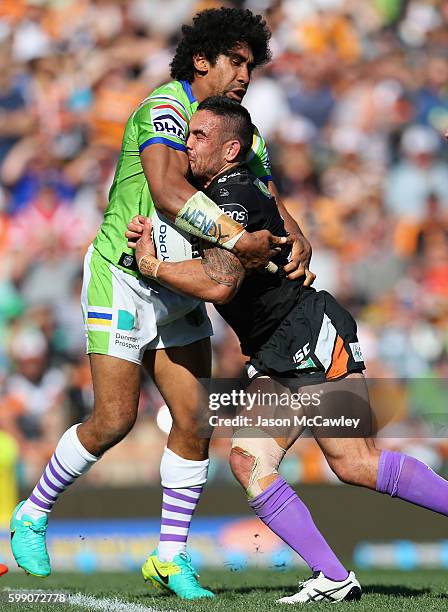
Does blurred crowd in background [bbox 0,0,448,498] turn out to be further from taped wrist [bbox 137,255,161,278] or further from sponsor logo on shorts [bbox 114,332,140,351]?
taped wrist [bbox 137,255,161,278]

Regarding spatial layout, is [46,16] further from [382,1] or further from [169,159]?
[169,159]

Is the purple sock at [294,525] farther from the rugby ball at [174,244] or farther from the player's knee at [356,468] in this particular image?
the rugby ball at [174,244]

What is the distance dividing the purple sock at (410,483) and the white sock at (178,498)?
117 centimetres

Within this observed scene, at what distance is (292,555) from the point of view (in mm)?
8883

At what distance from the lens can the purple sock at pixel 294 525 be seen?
4.87 meters

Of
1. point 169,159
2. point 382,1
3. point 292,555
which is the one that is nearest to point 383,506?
point 292,555

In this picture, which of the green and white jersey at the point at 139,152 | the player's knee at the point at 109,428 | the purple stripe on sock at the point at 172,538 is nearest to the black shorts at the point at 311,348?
the player's knee at the point at 109,428

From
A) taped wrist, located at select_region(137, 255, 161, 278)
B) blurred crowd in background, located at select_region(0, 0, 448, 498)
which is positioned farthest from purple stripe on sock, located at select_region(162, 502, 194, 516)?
blurred crowd in background, located at select_region(0, 0, 448, 498)

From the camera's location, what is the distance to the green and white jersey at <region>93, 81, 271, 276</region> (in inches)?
199

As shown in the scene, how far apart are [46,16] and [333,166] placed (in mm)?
3965

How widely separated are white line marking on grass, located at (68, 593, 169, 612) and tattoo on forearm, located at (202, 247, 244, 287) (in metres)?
1.54

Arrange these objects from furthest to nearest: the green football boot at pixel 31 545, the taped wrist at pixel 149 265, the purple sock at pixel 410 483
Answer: the green football boot at pixel 31 545, the taped wrist at pixel 149 265, the purple sock at pixel 410 483

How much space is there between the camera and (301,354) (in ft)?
16.2

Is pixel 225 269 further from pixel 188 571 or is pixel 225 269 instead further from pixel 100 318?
pixel 188 571
